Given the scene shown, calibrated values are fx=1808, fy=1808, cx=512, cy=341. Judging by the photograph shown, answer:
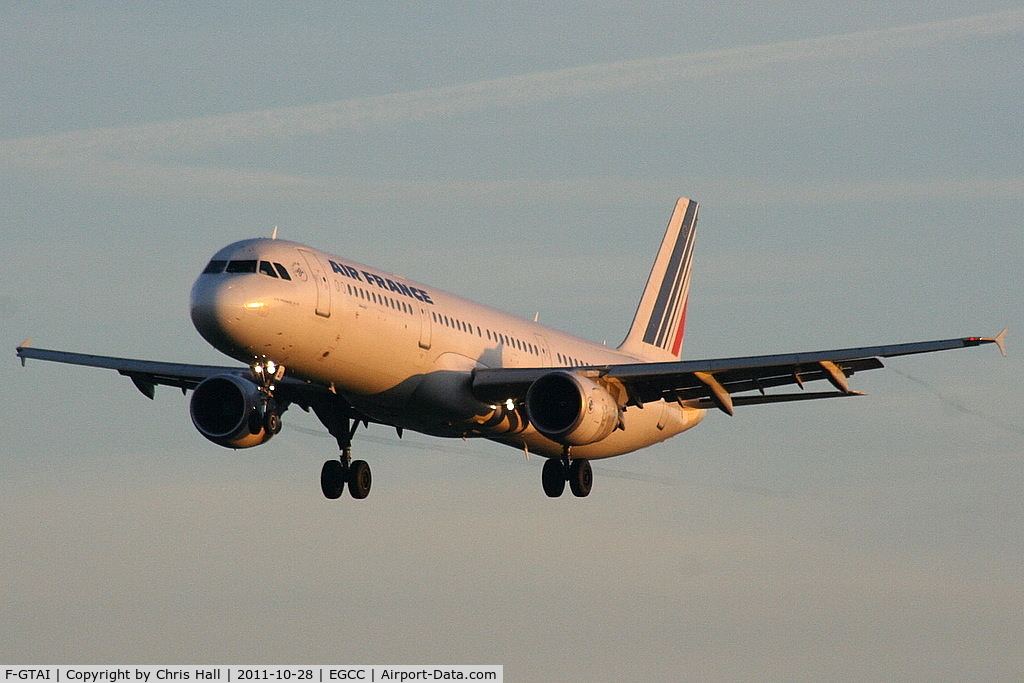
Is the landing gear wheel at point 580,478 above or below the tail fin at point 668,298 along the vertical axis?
below

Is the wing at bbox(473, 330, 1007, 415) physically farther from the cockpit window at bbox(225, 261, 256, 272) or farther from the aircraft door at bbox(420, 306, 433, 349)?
the cockpit window at bbox(225, 261, 256, 272)

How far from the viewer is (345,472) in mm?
52469

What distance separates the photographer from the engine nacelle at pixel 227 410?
158 ft

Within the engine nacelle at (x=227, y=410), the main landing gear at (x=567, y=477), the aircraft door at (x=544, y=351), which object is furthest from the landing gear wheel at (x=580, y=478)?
the engine nacelle at (x=227, y=410)

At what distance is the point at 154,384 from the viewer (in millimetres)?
54812

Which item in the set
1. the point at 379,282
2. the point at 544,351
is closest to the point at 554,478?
the point at 544,351

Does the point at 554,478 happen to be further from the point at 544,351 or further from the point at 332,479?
the point at 332,479

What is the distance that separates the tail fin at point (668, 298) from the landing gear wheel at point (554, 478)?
455 inches

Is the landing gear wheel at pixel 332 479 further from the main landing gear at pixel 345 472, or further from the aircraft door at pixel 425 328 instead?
the aircraft door at pixel 425 328

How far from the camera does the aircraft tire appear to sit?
53.6 meters

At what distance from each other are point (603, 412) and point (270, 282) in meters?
10.7

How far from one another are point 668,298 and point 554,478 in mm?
17527

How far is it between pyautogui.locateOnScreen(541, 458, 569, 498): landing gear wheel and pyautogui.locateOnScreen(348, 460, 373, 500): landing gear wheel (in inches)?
207

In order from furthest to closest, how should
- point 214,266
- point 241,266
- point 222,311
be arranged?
point 214,266 < point 241,266 < point 222,311
